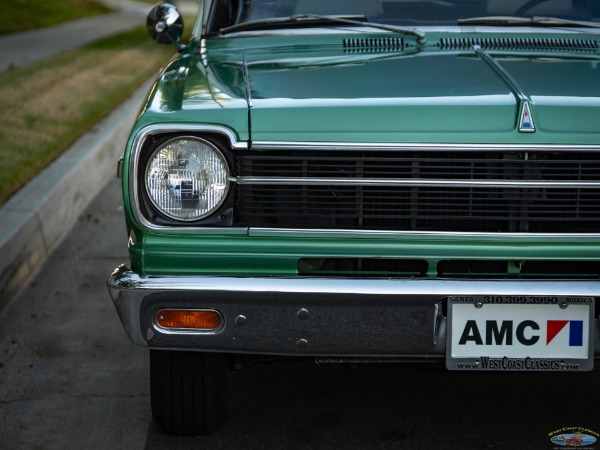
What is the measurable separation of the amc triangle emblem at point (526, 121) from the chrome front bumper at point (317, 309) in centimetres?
44

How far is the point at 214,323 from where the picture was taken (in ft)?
11.4

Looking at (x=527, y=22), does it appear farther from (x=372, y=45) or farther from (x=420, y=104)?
(x=420, y=104)

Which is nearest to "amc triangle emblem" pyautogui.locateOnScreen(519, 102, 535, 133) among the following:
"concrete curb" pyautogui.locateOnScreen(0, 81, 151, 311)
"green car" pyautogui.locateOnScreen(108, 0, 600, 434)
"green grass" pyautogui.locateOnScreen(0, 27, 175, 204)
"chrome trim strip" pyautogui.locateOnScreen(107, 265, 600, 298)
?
"green car" pyautogui.locateOnScreen(108, 0, 600, 434)

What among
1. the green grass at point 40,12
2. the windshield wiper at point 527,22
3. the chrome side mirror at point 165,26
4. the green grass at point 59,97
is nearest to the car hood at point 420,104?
the windshield wiper at point 527,22

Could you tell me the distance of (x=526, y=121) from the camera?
11.2ft

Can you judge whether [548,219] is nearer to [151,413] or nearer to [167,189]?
[167,189]

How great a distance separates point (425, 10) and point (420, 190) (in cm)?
145

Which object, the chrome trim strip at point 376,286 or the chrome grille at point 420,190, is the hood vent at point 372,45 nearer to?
the chrome grille at point 420,190

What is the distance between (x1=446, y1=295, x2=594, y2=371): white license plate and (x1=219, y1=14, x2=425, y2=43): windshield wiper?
4.49 ft

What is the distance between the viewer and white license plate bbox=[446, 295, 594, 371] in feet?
11.1

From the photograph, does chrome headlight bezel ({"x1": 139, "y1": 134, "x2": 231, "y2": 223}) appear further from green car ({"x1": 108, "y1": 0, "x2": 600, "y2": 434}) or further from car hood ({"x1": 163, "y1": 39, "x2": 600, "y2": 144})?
car hood ({"x1": 163, "y1": 39, "x2": 600, "y2": 144})

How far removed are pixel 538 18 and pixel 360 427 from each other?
1.75 meters

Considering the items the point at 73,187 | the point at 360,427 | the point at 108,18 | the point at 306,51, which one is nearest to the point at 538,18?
the point at 306,51

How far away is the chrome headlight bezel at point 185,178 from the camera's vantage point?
3.48 meters
